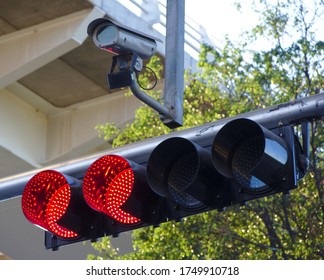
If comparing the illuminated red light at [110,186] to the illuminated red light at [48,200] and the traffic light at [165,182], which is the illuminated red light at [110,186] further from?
the illuminated red light at [48,200]

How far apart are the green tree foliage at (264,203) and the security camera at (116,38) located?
28.8 feet

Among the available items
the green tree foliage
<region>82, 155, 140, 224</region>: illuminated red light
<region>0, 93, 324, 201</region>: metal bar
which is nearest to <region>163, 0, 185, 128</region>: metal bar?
<region>0, 93, 324, 201</region>: metal bar

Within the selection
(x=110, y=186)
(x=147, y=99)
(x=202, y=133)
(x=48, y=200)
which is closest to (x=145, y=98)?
(x=147, y=99)

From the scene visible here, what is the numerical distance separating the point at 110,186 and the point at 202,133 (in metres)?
0.51

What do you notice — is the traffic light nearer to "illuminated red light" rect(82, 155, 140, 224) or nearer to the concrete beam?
"illuminated red light" rect(82, 155, 140, 224)

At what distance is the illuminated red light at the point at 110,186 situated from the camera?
4.99 metres

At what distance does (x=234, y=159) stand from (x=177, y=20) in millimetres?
976

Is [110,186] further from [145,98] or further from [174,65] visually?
[174,65]

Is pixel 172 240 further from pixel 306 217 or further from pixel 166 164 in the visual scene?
pixel 166 164

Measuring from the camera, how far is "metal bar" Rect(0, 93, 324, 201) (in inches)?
185

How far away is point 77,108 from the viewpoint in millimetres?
19938

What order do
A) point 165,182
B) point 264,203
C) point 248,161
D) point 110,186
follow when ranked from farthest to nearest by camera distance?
point 264,203
point 110,186
point 165,182
point 248,161

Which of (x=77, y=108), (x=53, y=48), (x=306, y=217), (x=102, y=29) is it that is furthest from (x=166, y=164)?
(x=77, y=108)

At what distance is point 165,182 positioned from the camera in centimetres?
490
